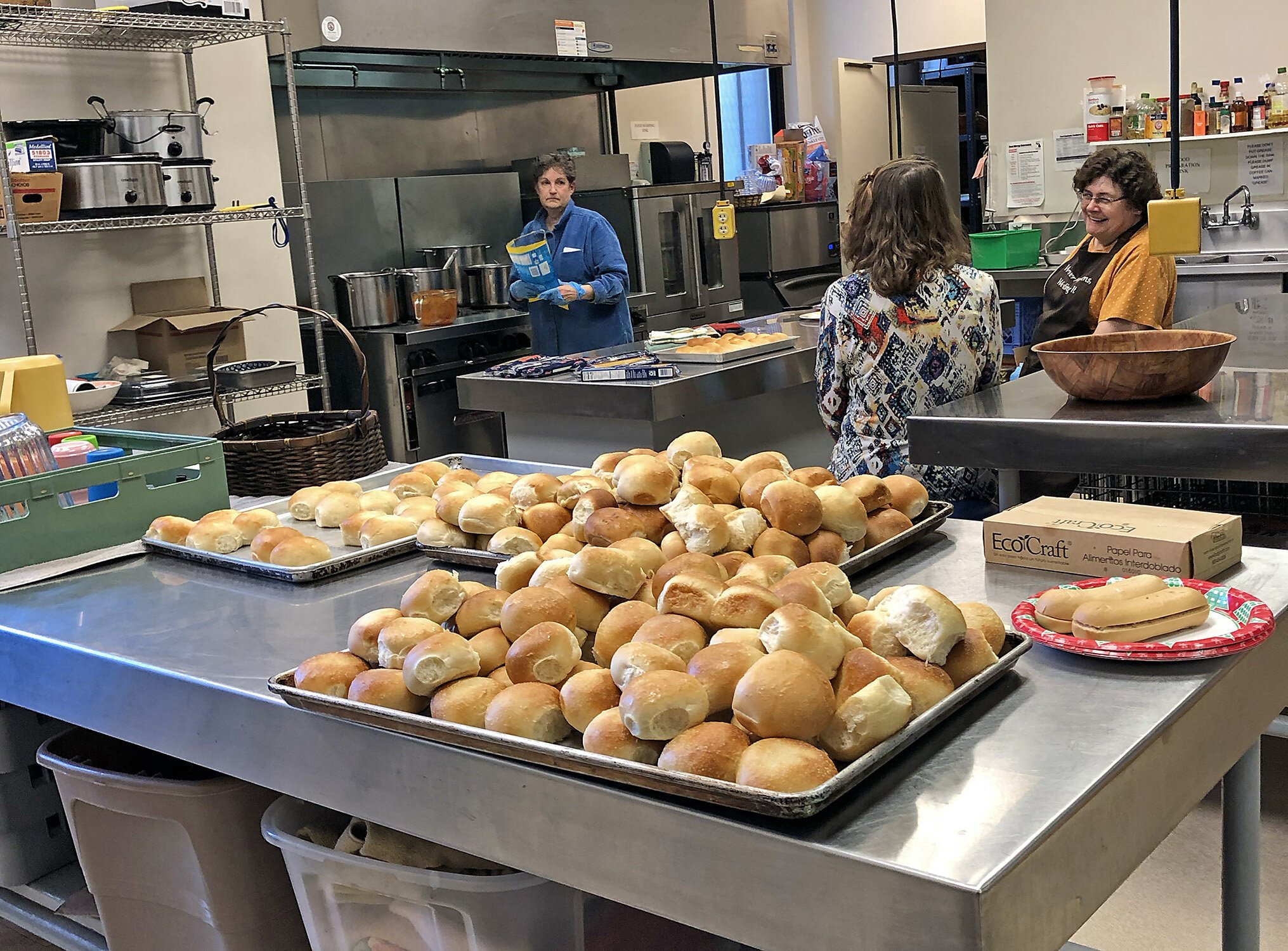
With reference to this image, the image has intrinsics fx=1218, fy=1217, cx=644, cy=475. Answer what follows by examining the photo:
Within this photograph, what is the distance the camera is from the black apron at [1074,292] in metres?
3.62

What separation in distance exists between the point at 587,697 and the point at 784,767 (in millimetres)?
224

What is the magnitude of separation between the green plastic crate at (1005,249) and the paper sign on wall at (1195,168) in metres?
0.85

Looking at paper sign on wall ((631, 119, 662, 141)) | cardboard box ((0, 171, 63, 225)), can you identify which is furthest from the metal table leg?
paper sign on wall ((631, 119, 662, 141))

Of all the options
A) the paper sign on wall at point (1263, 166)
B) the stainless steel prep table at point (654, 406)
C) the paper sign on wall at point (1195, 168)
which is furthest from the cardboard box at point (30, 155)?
the paper sign on wall at point (1263, 166)

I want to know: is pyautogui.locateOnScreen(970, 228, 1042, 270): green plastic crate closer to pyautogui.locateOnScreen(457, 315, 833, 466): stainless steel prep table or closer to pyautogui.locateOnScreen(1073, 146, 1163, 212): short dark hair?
pyautogui.locateOnScreen(457, 315, 833, 466): stainless steel prep table

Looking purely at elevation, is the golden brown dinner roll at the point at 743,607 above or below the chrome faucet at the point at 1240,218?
below

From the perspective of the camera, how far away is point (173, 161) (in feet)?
14.1

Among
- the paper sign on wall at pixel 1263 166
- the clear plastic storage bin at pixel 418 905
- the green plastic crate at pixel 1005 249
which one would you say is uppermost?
the paper sign on wall at pixel 1263 166

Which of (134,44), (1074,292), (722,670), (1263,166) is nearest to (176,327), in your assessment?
(134,44)

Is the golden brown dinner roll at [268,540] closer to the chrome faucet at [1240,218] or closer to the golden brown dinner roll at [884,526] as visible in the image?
the golden brown dinner roll at [884,526]

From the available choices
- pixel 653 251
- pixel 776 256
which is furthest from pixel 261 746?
pixel 776 256

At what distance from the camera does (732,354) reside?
13.0 ft

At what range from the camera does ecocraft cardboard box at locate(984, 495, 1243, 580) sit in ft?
4.82

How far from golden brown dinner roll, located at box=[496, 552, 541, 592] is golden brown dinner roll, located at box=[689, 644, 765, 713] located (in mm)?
386
